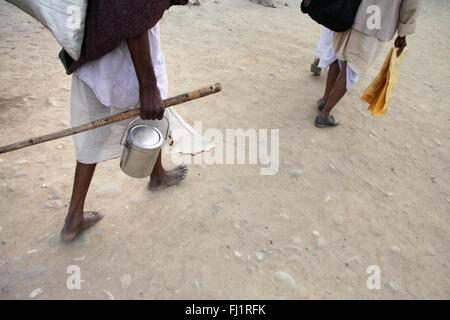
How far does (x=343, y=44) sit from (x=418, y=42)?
14.0ft

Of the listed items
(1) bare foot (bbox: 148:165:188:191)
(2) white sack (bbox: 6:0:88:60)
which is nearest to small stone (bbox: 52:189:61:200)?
(1) bare foot (bbox: 148:165:188:191)

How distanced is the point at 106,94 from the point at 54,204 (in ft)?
3.59

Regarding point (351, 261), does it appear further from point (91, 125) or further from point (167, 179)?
point (91, 125)

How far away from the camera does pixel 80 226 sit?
2.12m

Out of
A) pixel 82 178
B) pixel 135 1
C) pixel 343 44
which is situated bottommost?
pixel 82 178

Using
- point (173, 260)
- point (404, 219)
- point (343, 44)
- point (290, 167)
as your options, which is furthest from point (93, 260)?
point (343, 44)

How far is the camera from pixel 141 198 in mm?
2467

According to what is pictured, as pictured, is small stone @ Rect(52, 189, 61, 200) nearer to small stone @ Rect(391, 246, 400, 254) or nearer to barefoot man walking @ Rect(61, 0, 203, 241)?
barefoot man walking @ Rect(61, 0, 203, 241)

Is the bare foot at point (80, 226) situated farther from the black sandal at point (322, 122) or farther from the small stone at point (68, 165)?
the black sandal at point (322, 122)

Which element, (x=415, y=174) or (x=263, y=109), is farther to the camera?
(x=263, y=109)

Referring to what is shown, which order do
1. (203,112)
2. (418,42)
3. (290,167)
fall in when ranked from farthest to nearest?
(418,42) < (203,112) < (290,167)

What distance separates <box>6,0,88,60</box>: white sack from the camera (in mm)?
1405

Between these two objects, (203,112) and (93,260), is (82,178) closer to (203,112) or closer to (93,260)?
(93,260)

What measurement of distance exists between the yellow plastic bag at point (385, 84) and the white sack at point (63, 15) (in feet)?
8.51
